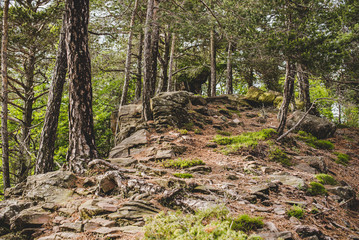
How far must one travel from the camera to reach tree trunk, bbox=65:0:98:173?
534cm

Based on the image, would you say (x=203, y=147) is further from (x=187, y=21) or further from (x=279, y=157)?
(x=187, y=21)

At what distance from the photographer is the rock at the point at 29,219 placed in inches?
129

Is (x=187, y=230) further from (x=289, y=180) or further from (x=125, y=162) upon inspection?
(x=125, y=162)

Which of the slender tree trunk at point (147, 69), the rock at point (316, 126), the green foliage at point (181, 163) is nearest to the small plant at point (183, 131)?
the slender tree trunk at point (147, 69)

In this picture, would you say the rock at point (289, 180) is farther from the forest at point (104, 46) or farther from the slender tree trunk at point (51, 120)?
the slender tree trunk at point (51, 120)

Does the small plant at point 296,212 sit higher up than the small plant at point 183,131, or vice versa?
the small plant at point 183,131

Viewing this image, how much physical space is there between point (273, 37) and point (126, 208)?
791 cm

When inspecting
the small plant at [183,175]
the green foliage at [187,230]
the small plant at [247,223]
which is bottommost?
the small plant at [247,223]

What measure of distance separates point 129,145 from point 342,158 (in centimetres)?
891

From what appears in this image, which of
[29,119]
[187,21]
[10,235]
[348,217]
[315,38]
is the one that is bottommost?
[348,217]

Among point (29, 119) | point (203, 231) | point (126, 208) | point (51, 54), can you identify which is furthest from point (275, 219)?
point (51, 54)

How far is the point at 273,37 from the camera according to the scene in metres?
8.03

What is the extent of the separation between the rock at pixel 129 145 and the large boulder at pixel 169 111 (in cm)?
85

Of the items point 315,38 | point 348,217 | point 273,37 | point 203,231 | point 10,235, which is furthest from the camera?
point 273,37
